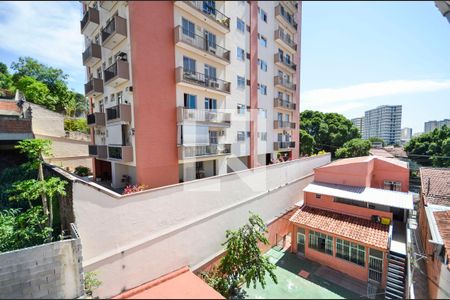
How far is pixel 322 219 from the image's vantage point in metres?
11.7

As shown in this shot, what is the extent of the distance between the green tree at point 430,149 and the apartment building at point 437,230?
23.4 ft

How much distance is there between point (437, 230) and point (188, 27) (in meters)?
13.5

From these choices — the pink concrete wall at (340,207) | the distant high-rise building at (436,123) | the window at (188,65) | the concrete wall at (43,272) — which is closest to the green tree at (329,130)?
the distant high-rise building at (436,123)

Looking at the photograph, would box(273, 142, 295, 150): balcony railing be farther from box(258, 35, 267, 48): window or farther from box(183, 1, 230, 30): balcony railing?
box(183, 1, 230, 30): balcony railing

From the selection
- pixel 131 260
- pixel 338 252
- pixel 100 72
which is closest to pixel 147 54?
pixel 100 72

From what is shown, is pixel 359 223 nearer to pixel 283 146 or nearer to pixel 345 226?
pixel 345 226

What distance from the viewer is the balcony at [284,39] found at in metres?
15.5

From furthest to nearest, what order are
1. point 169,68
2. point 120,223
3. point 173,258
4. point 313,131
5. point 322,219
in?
point 313,131 < point 322,219 < point 169,68 < point 173,258 < point 120,223

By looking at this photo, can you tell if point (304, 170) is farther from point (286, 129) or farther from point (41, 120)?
point (41, 120)

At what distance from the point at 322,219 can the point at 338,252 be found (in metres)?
1.82

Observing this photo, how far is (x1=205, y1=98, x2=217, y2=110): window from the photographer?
1247cm

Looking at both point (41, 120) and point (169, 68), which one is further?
point (41, 120)

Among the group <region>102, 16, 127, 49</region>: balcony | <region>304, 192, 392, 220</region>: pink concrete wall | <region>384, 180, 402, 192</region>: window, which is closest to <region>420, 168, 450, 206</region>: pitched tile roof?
<region>384, 180, 402, 192</region>: window

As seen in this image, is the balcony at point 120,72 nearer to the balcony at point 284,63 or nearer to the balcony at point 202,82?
the balcony at point 202,82
